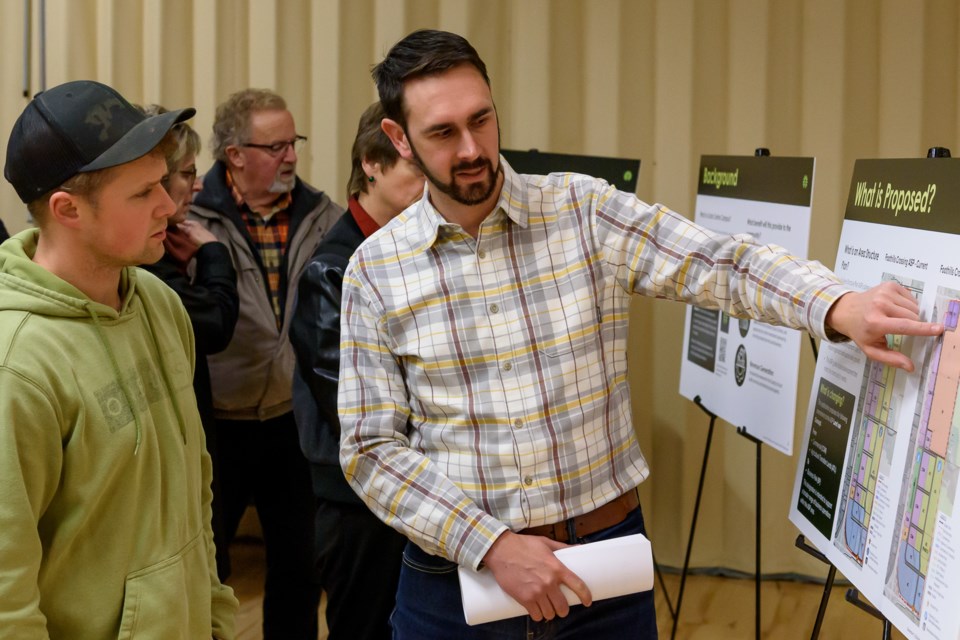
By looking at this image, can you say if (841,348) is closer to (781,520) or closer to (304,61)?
(781,520)

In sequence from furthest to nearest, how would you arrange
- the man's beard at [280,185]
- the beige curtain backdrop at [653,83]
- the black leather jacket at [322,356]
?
1. the beige curtain backdrop at [653,83]
2. the man's beard at [280,185]
3. the black leather jacket at [322,356]

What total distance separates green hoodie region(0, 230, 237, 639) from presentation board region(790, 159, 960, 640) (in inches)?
41.4

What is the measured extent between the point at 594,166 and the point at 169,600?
7.30 feet

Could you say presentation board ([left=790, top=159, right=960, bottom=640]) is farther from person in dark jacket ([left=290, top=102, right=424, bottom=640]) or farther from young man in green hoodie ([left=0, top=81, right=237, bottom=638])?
young man in green hoodie ([left=0, top=81, right=237, bottom=638])

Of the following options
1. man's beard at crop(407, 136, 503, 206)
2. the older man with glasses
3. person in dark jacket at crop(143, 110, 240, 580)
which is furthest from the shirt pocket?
the older man with glasses

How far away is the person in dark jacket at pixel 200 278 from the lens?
2465 mm

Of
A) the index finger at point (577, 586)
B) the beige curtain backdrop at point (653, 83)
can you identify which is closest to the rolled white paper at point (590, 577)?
the index finger at point (577, 586)

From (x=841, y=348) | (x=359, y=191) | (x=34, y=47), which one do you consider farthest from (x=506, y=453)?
(x=34, y=47)

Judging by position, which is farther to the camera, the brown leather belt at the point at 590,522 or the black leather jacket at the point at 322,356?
the black leather jacket at the point at 322,356

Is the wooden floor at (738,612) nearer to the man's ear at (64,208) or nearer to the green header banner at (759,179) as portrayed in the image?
the green header banner at (759,179)

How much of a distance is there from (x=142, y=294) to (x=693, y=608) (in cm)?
246

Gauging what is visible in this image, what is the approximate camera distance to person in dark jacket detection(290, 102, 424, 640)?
2062 millimetres

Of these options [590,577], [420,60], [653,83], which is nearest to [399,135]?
[420,60]

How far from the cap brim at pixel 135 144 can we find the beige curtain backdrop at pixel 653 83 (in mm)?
2325
